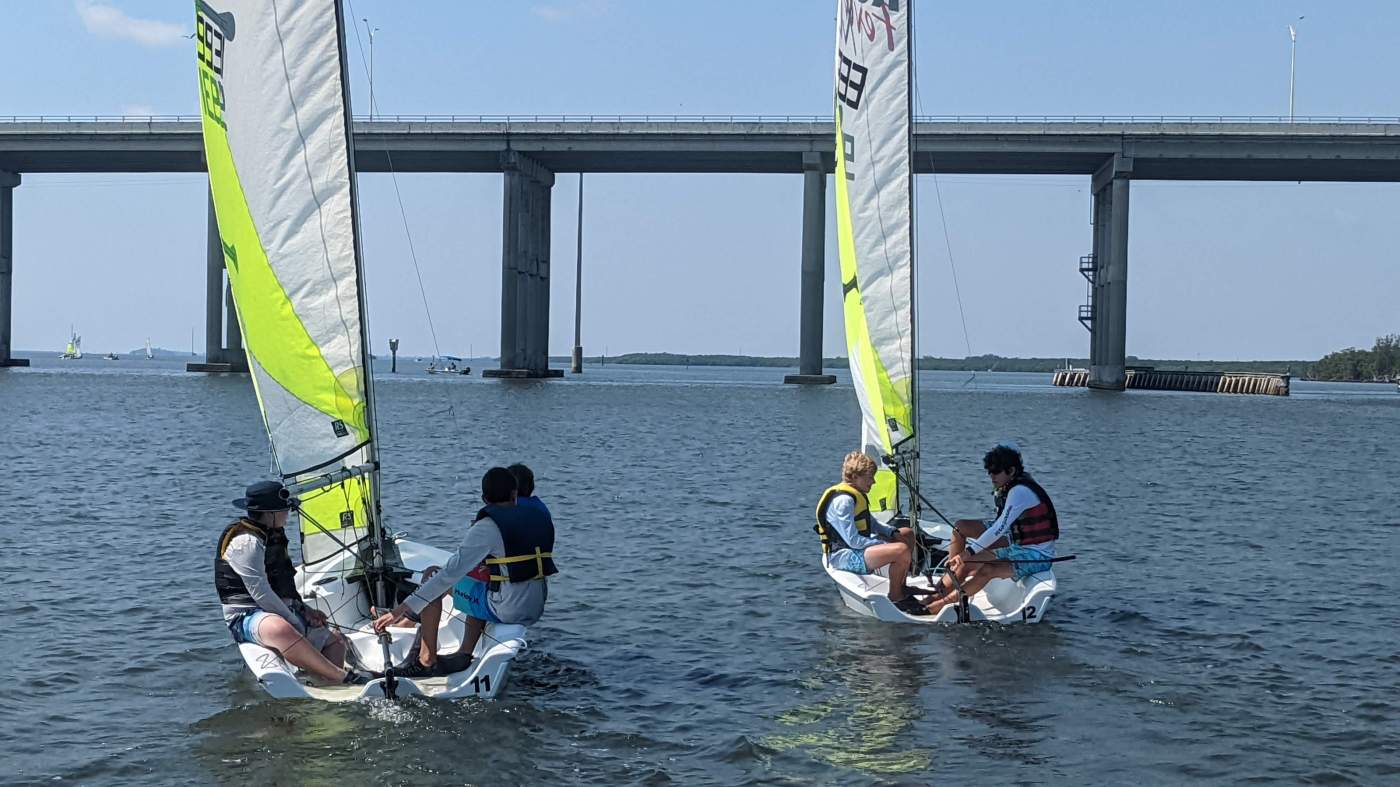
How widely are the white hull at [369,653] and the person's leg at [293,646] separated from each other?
63 millimetres

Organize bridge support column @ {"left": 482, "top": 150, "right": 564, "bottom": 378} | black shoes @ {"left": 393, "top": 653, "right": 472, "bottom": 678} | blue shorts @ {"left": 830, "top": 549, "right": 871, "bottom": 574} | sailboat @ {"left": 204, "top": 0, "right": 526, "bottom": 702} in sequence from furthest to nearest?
bridge support column @ {"left": 482, "top": 150, "right": 564, "bottom": 378}, blue shorts @ {"left": 830, "top": 549, "right": 871, "bottom": 574}, sailboat @ {"left": 204, "top": 0, "right": 526, "bottom": 702}, black shoes @ {"left": 393, "top": 653, "right": 472, "bottom": 678}

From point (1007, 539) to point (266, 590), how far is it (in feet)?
22.0

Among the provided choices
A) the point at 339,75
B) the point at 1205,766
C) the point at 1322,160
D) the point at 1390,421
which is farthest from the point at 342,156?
the point at 1322,160

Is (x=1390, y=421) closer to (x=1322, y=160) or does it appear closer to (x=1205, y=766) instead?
(x=1322, y=160)

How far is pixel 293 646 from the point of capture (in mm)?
9398

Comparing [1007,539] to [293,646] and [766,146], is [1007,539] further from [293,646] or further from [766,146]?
[766,146]

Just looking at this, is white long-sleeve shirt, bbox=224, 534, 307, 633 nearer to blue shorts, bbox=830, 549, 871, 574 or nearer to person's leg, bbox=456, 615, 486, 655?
person's leg, bbox=456, 615, 486, 655

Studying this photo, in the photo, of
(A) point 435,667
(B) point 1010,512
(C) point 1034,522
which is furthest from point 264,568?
(C) point 1034,522

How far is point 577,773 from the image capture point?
346 inches

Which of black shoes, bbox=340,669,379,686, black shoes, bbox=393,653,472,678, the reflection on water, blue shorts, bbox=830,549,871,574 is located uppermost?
blue shorts, bbox=830,549,871,574

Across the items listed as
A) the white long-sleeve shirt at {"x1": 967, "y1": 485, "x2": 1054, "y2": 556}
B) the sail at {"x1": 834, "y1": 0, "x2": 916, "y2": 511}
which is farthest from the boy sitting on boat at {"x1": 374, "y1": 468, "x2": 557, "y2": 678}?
the sail at {"x1": 834, "y1": 0, "x2": 916, "y2": 511}

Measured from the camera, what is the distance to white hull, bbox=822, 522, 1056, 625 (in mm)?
12367

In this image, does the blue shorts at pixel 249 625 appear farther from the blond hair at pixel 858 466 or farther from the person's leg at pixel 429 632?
the blond hair at pixel 858 466

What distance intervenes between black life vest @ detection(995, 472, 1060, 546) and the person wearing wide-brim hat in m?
5.98
